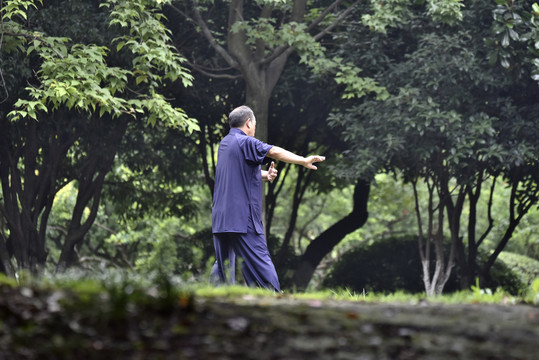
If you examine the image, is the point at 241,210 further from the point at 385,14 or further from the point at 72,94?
the point at 385,14

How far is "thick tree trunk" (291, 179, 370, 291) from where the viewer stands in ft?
62.0

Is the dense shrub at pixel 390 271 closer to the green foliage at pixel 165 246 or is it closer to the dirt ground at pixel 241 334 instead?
the green foliage at pixel 165 246

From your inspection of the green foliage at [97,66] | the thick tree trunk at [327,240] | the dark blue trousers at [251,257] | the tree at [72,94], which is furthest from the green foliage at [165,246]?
the dark blue trousers at [251,257]

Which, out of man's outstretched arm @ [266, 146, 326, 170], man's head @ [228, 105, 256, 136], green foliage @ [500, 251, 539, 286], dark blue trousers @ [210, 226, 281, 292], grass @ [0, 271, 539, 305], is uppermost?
man's head @ [228, 105, 256, 136]

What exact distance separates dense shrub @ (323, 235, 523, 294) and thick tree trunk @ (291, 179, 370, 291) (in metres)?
0.52

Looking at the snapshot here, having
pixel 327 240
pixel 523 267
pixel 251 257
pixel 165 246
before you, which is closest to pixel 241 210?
pixel 251 257

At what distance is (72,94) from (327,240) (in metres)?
10.0

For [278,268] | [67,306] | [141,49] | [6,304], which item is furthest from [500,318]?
[278,268]

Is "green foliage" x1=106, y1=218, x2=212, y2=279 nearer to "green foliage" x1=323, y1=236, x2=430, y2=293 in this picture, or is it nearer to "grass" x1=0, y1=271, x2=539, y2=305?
"green foliage" x1=323, y1=236, x2=430, y2=293

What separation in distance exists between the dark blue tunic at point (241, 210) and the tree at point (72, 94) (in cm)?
310

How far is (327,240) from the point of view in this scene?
19250mm

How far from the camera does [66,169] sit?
17.8m

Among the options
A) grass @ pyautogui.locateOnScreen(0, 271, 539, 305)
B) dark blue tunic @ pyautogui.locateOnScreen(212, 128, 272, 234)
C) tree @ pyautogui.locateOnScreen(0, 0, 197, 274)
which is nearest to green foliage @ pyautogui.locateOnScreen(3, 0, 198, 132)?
tree @ pyautogui.locateOnScreen(0, 0, 197, 274)

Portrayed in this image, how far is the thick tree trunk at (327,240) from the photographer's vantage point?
62.0 feet
